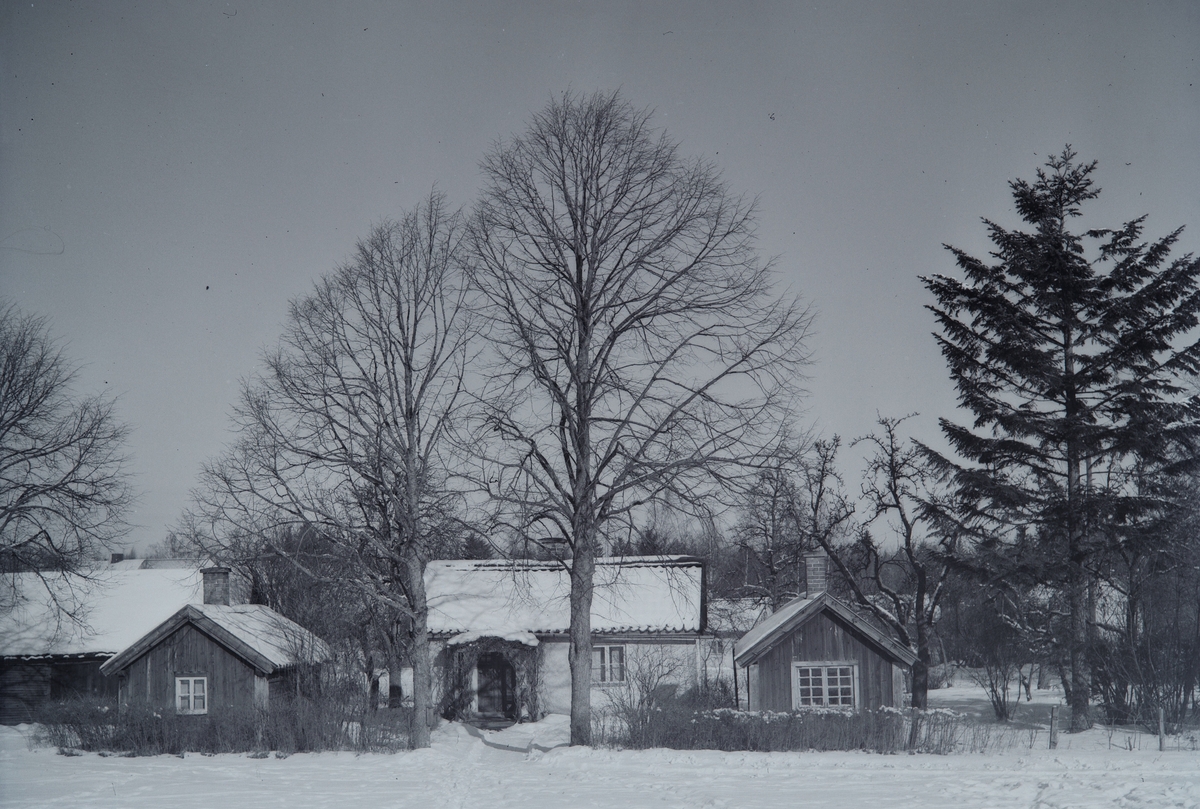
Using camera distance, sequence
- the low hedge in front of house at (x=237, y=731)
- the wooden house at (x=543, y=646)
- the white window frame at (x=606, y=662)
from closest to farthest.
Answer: the low hedge in front of house at (x=237, y=731), the wooden house at (x=543, y=646), the white window frame at (x=606, y=662)

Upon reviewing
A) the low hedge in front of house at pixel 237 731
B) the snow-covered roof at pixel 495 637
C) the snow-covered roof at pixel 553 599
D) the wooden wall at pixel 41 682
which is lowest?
the wooden wall at pixel 41 682

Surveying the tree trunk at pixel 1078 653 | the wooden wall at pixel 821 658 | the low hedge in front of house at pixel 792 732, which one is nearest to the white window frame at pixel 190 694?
the low hedge in front of house at pixel 792 732

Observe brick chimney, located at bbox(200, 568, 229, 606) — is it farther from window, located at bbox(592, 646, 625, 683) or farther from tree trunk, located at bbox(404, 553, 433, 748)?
window, located at bbox(592, 646, 625, 683)

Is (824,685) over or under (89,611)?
under

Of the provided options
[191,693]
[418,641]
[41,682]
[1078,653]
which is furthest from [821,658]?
[41,682]

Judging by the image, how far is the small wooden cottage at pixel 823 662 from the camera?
2534 cm

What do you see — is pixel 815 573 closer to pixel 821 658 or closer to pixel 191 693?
pixel 821 658

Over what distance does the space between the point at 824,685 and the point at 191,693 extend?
1859 centimetres

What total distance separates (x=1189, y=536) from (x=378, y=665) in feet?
90.3

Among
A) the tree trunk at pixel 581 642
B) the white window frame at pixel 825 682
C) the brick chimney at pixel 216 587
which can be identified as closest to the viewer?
the tree trunk at pixel 581 642

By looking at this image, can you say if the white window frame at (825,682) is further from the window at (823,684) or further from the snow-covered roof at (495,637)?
the snow-covered roof at (495,637)

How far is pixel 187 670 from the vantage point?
90.1 feet

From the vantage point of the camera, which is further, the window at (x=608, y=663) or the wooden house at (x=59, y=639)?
the wooden house at (x=59, y=639)

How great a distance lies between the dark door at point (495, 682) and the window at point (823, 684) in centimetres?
913
